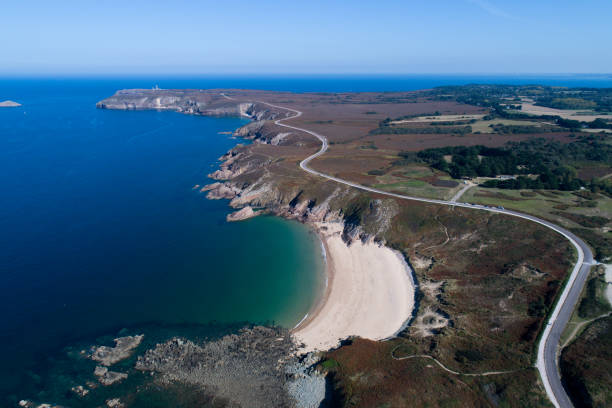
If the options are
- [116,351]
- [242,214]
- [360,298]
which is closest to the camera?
[116,351]

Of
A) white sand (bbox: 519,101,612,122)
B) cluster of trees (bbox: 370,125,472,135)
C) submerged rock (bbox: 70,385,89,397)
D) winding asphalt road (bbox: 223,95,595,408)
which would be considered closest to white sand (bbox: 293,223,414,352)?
winding asphalt road (bbox: 223,95,595,408)

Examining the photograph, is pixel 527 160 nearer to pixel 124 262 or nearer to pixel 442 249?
pixel 442 249

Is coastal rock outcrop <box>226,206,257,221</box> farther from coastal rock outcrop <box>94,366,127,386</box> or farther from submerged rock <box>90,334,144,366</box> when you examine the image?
coastal rock outcrop <box>94,366,127,386</box>

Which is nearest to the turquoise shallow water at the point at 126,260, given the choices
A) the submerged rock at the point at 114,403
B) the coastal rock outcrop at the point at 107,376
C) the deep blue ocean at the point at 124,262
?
the deep blue ocean at the point at 124,262

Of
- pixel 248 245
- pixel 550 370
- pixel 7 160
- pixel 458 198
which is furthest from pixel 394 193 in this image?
pixel 7 160

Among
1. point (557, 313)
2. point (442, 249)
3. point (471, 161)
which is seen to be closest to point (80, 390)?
point (442, 249)
